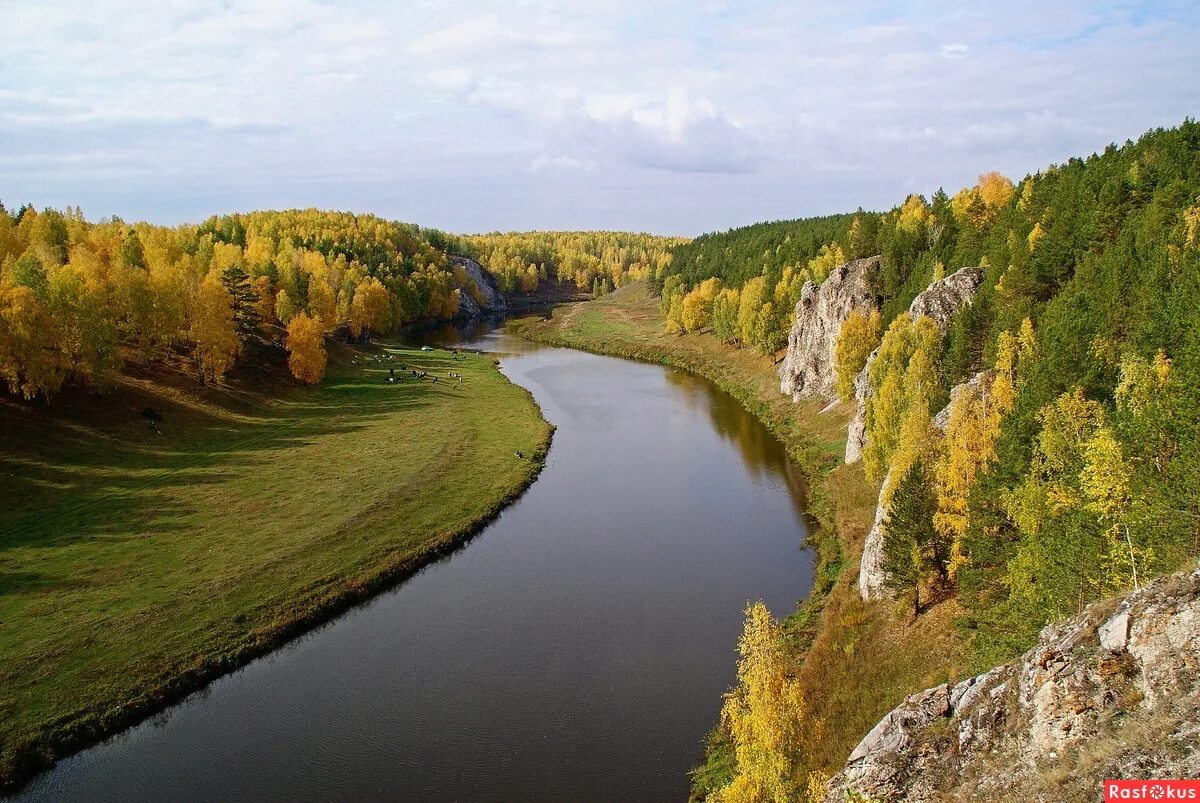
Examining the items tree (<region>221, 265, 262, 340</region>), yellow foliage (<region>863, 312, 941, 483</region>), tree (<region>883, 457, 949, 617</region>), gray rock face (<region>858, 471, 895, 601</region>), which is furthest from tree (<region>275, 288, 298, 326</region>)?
tree (<region>883, 457, 949, 617</region>)

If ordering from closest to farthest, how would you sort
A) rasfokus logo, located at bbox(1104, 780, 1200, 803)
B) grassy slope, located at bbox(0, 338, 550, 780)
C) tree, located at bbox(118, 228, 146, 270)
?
rasfokus logo, located at bbox(1104, 780, 1200, 803) → grassy slope, located at bbox(0, 338, 550, 780) → tree, located at bbox(118, 228, 146, 270)

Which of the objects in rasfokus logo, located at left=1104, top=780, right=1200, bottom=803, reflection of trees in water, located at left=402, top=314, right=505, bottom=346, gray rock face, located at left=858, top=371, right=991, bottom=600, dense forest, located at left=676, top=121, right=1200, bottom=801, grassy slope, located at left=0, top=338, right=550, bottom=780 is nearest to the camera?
rasfokus logo, located at left=1104, top=780, right=1200, bottom=803

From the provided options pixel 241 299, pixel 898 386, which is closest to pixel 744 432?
pixel 898 386

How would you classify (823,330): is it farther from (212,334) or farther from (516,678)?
(212,334)

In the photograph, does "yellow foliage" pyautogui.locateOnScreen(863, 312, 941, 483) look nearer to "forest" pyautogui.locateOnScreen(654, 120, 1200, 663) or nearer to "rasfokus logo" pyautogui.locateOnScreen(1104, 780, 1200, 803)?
"forest" pyautogui.locateOnScreen(654, 120, 1200, 663)

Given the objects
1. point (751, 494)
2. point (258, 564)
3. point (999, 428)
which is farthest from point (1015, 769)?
point (751, 494)

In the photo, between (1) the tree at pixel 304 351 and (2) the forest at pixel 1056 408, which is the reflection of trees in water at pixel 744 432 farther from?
(1) the tree at pixel 304 351
